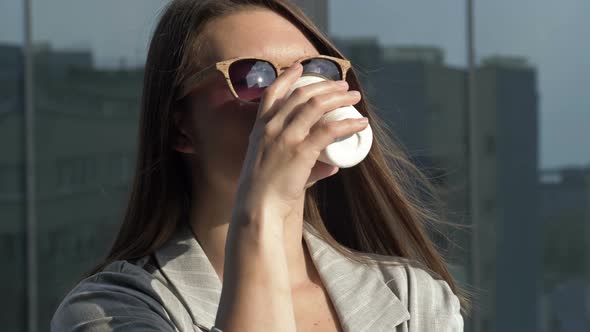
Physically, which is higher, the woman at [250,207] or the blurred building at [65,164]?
the woman at [250,207]

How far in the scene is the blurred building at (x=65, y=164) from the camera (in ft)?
18.5

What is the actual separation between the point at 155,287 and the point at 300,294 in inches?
12.5

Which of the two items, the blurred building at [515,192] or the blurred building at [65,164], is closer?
the blurred building at [515,192]

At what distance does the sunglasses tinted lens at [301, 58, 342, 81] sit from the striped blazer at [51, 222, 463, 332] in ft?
1.36

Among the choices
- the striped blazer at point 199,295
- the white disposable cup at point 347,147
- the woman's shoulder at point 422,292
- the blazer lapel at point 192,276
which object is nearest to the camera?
the white disposable cup at point 347,147

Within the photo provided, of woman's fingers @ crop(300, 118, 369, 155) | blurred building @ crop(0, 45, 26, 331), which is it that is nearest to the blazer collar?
woman's fingers @ crop(300, 118, 369, 155)

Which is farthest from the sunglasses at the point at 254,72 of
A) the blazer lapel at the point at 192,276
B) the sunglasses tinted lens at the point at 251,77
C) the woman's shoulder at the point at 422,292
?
the woman's shoulder at the point at 422,292

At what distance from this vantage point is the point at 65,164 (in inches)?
226

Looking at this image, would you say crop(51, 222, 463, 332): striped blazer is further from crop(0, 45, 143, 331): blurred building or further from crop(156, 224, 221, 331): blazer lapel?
crop(0, 45, 143, 331): blurred building

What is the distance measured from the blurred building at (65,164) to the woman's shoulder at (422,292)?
153 inches

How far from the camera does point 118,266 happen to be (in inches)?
67.5

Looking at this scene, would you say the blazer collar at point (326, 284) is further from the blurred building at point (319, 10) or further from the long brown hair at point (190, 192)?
the blurred building at point (319, 10)

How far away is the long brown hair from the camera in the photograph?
1779 millimetres

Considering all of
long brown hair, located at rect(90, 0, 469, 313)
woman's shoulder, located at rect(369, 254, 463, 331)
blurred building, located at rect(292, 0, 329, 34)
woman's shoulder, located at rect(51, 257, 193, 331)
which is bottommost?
woman's shoulder, located at rect(369, 254, 463, 331)
